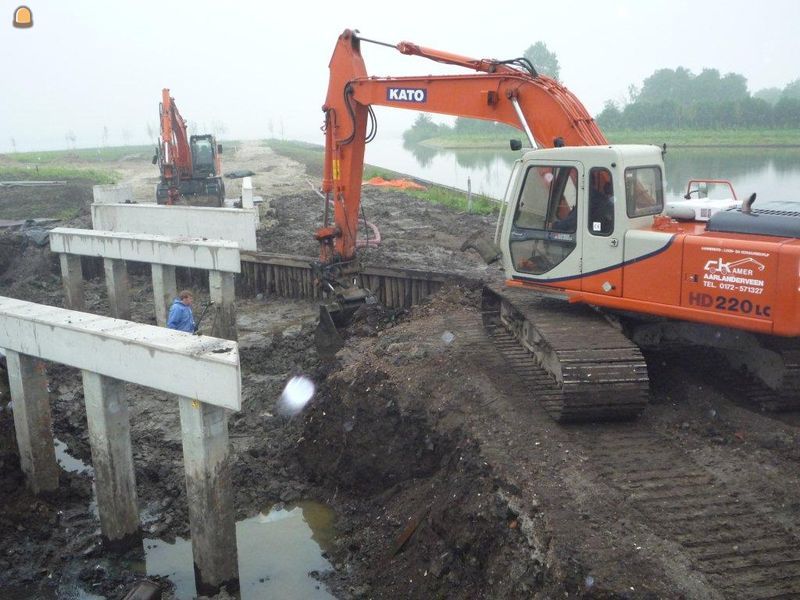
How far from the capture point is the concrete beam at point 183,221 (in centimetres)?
1487

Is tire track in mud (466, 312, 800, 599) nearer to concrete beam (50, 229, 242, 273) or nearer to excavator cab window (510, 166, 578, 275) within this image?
excavator cab window (510, 166, 578, 275)

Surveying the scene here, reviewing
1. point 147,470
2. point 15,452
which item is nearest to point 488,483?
point 147,470

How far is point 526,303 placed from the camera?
900cm

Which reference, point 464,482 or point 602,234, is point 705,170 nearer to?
point 602,234

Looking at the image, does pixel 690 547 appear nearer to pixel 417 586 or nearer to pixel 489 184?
pixel 417 586

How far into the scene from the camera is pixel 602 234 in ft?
26.1

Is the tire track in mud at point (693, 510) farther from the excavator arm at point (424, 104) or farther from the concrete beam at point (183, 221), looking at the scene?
the concrete beam at point (183, 221)

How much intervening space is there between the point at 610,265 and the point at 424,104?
3.89 m

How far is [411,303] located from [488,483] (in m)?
7.94

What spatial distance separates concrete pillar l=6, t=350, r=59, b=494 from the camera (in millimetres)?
8664

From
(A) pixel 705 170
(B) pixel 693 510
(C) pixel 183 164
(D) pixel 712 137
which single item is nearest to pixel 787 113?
(D) pixel 712 137

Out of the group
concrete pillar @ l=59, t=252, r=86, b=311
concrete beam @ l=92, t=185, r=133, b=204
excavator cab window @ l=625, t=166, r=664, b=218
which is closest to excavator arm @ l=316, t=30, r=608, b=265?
excavator cab window @ l=625, t=166, r=664, b=218

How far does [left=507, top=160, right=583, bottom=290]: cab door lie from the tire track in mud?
51.4 inches

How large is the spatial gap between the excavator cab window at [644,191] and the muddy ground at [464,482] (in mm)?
1775
